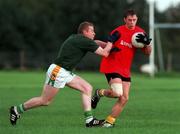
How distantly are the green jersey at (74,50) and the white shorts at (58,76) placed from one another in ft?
0.30

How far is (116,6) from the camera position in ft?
269

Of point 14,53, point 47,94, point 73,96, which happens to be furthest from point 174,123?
point 14,53

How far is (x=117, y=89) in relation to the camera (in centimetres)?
1385

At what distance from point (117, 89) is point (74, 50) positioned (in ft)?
3.62

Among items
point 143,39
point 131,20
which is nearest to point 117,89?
point 143,39

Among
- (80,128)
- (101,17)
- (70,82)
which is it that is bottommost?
(80,128)

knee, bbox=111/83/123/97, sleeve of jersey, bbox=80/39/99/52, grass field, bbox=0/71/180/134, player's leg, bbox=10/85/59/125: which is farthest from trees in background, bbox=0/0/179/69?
sleeve of jersey, bbox=80/39/99/52

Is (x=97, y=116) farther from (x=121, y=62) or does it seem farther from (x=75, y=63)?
(x=75, y=63)

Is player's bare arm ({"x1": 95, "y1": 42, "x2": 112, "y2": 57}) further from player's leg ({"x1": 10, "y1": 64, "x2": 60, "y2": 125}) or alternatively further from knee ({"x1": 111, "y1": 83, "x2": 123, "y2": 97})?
player's leg ({"x1": 10, "y1": 64, "x2": 60, "y2": 125})

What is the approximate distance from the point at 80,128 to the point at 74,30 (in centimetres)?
6727

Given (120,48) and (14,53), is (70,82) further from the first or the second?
(14,53)

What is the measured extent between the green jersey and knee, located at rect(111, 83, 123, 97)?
847mm

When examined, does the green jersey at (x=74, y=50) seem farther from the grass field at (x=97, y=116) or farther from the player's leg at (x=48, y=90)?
the grass field at (x=97, y=116)

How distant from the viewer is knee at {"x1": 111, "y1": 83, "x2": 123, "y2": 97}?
13852mm
